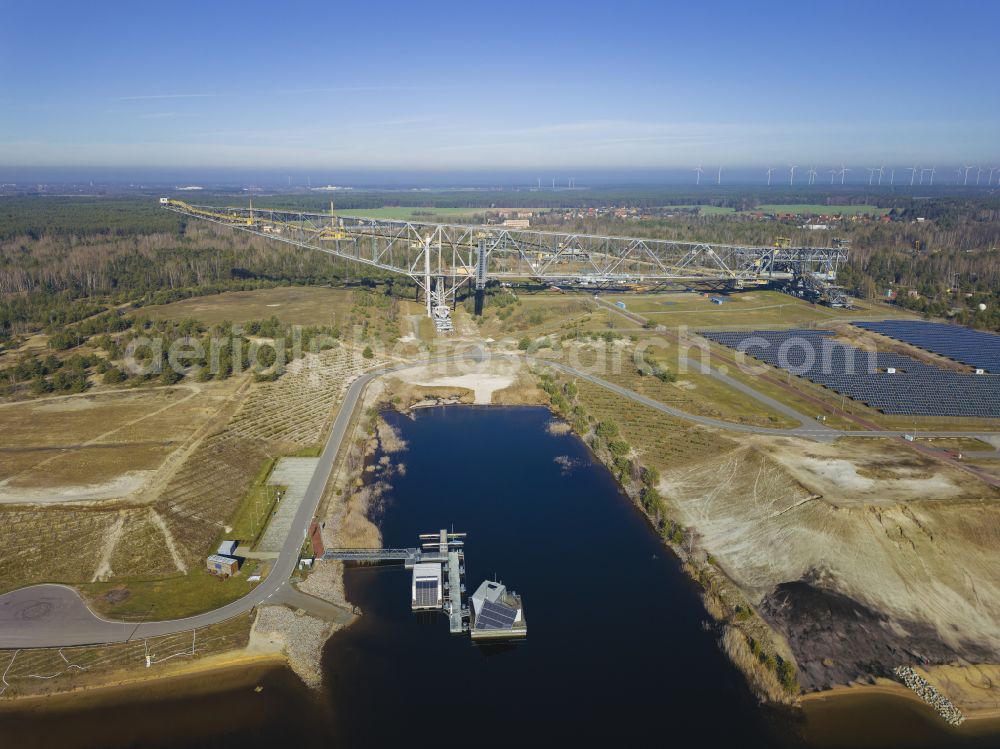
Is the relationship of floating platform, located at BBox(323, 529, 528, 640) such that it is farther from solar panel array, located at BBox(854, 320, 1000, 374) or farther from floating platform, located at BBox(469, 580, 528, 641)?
solar panel array, located at BBox(854, 320, 1000, 374)

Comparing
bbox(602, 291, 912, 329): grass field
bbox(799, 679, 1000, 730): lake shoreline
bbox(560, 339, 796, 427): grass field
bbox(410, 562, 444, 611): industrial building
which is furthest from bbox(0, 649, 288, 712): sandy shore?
bbox(602, 291, 912, 329): grass field

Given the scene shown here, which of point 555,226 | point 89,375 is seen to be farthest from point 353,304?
point 555,226

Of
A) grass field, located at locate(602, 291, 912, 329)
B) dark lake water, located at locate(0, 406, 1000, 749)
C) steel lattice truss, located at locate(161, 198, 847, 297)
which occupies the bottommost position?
dark lake water, located at locate(0, 406, 1000, 749)

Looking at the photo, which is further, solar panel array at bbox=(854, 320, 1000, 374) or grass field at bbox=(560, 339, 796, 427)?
solar panel array at bbox=(854, 320, 1000, 374)

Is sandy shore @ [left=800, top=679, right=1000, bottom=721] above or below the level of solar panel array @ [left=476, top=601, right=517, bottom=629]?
below

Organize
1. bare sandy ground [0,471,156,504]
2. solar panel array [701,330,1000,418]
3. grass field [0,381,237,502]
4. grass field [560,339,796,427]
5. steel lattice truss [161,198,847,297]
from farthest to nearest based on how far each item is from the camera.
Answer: steel lattice truss [161,198,847,297] → solar panel array [701,330,1000,418] → grass field [560,339,796,427] → grass field [0,381,237,502] → bare sandy ground [0,471,156,504]

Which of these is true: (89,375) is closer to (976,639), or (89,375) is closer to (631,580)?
(631,580)
